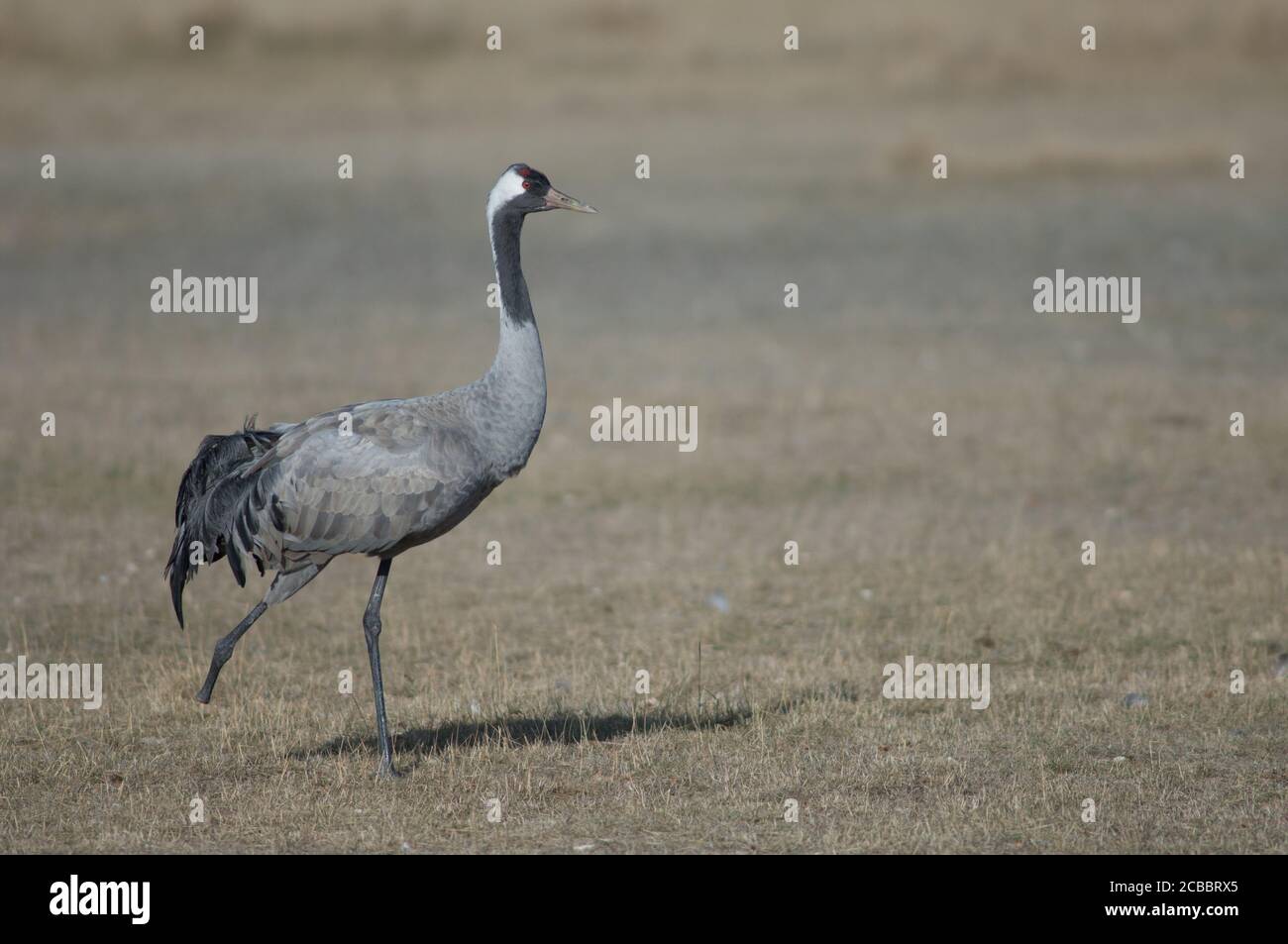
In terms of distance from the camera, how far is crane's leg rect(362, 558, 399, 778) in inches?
320

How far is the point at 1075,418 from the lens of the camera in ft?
54.3

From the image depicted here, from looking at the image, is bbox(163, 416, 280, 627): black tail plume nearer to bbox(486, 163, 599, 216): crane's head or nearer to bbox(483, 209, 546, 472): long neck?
bbox(483, 209, 546, 472): long neck

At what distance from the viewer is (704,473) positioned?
15.5 m

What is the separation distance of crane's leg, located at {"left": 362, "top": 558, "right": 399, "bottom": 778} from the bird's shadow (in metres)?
0.23

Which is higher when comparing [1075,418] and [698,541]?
[1075,418]

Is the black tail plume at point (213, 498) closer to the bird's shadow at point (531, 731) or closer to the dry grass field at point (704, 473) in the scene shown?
the dry grass field at point (704, 473)

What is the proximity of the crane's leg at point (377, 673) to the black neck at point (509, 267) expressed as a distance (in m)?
1.39

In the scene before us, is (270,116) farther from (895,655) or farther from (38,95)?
(895,655)

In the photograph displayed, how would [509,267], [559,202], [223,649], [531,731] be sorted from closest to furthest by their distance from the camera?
[223,649] < [509,267] < [559,202] < [531,731]

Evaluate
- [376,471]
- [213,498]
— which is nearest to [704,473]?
[213,498]

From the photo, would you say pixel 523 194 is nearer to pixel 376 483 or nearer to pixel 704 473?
pixel 376 483

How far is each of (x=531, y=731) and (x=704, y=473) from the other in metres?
6.74

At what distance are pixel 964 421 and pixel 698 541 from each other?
4397mm
